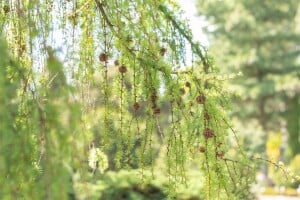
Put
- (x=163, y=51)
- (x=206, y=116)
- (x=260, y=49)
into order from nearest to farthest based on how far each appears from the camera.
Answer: (x=206, y=116), (x=163, y=51), (x=260, y=49)

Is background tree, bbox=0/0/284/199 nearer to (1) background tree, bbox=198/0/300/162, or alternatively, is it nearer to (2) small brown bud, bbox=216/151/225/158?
(2) small brown bud, bbox=216/151/225/158

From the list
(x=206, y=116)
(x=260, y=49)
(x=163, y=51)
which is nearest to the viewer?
(x=206, y=116)

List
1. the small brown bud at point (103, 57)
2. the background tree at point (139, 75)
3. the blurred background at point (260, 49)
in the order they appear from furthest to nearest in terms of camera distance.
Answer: the blurred background at point (260, 49)
the small brown bud at point (103, 57)
the background tree at point (139, 75)

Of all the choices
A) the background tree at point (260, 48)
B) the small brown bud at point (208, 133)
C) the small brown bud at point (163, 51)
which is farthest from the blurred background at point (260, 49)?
the small brown bud at point (208, 133)

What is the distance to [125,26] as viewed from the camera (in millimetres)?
1836

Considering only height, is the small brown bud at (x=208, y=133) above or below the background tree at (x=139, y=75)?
below

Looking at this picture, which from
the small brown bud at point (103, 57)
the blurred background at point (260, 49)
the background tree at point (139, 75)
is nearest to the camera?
the background tree at point (139, 75)

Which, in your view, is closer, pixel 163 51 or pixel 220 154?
pixel 220 154

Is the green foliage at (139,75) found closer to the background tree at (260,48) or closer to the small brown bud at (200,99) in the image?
the small brown bud at (200,99)

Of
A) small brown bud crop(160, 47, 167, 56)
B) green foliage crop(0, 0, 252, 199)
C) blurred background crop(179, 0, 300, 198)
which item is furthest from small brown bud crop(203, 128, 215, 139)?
blurred background crop(179, 0, 300, 198)

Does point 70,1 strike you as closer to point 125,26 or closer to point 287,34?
point 125,26

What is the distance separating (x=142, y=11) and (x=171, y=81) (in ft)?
0.84

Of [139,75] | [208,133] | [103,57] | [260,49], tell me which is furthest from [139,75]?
[260,49]

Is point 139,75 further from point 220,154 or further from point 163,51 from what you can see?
point 220,154
